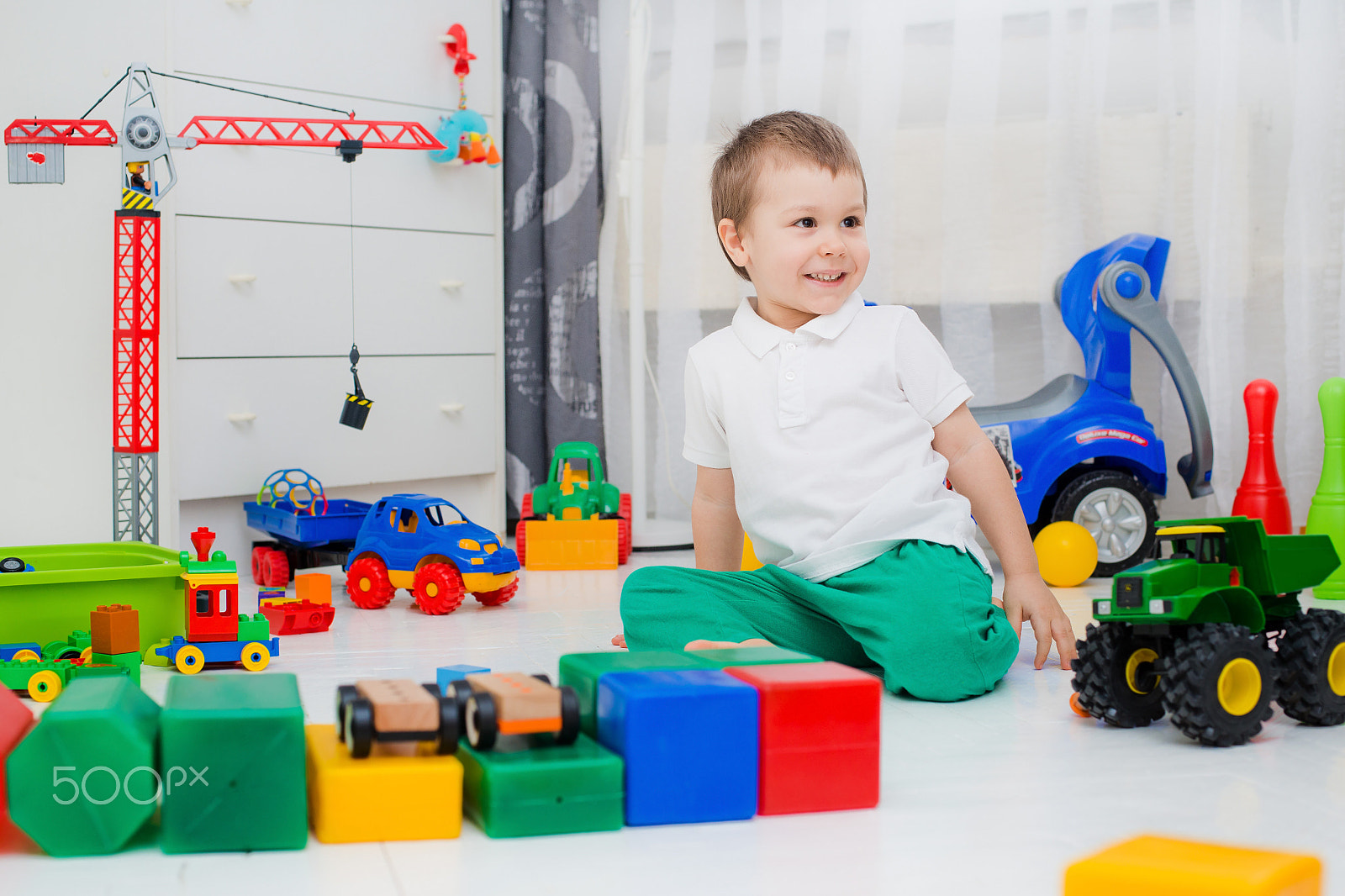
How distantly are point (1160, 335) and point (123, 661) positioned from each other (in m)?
1.33

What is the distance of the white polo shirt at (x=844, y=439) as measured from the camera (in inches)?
41.3

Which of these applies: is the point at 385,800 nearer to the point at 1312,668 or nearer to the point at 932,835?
the point at 932,835

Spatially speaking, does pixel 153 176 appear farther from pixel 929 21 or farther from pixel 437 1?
pixel 929 21

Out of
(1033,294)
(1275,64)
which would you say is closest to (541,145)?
(1033,294)

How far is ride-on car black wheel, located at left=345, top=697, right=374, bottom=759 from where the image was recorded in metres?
0.61

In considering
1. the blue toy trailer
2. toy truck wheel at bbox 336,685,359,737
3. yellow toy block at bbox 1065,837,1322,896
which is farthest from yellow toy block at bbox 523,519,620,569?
yellow toy block at bbox 1065,837,1322,896

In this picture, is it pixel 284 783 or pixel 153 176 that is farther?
pixel 153 176

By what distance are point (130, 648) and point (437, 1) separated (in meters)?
1.24

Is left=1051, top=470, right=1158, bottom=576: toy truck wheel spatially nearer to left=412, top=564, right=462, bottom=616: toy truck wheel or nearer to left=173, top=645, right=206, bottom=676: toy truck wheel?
left=412, top=564, right=462, bottom=616: toy truck wheel

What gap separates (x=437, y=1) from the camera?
1.92m

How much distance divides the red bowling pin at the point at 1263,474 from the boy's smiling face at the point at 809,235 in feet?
2.45

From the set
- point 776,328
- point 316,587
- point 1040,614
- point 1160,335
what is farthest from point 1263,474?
point 316,587

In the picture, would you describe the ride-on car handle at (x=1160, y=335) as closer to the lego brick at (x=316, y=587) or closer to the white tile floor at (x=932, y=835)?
the white tile floor at (x=932, y=835)

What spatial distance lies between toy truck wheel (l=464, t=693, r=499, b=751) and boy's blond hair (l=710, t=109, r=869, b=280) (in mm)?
619
